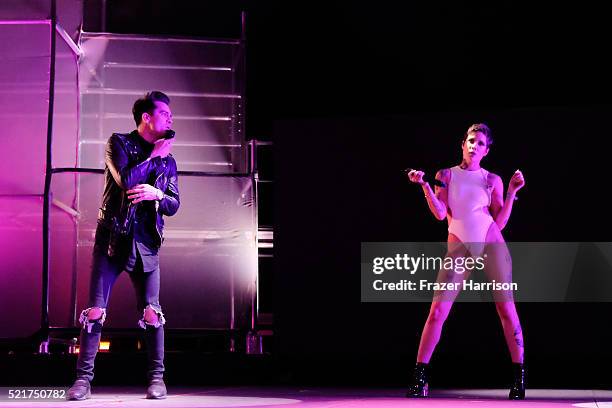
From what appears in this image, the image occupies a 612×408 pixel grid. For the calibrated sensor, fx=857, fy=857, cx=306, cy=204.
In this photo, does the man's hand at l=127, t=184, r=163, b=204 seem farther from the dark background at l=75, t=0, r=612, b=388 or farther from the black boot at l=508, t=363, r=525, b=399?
the black boot at l=508, t=363, r=525, b=399

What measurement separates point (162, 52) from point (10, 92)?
1136mm

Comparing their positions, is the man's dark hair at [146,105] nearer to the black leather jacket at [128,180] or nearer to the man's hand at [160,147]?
the black leather jacket at [128,180]

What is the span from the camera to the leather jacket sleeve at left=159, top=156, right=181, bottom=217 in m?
4.25

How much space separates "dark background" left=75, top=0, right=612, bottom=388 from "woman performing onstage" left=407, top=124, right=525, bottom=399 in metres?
0.98

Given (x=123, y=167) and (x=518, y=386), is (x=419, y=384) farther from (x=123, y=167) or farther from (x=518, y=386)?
(x=123, y=167)

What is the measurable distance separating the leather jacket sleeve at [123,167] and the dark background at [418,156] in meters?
2.00

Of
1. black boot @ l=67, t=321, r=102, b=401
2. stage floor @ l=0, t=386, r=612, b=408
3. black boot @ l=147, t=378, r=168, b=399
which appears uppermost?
black boot @ l=67, t=321, r=102, b=401

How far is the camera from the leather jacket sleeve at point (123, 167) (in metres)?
4.07

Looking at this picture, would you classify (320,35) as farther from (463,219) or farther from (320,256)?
(463,219)

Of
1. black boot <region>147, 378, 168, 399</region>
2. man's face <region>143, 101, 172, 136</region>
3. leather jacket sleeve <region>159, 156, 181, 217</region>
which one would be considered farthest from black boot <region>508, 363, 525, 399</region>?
man's face <region>143, 101, 172, 136</region>

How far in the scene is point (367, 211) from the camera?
19.8 ft

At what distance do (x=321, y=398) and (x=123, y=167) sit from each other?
5.24 ft

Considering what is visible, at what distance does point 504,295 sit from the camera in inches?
186

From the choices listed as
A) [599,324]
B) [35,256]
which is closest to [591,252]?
[599,324]
